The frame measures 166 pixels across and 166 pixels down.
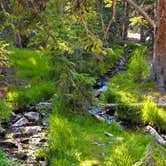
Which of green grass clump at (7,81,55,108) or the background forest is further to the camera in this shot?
A: green grass clump at (7,81,55,108)

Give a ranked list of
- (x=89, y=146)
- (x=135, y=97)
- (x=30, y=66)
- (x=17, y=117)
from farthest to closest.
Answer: (x=30, y=66) < (x=135, y=97) < (x=17, y=117) < (x=89, y=146)

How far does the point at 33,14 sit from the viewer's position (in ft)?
19.6

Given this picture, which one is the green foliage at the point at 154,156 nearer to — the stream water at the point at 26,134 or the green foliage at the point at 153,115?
the stream water at the point at 26,134

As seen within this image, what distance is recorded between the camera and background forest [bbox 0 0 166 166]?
605cm

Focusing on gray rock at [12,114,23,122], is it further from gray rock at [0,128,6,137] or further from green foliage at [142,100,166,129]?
green foliage at [142,100,166,129]

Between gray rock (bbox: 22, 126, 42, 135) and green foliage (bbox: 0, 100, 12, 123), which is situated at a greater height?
green foliage (bbox: 0, 100, 12, 123)

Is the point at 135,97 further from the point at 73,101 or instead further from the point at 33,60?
the point at 33,60

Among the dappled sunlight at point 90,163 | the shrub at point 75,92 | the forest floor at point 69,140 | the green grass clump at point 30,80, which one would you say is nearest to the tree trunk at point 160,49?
the forest floor at point 69,140

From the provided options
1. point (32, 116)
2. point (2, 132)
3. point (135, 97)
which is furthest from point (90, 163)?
point (135, 97)

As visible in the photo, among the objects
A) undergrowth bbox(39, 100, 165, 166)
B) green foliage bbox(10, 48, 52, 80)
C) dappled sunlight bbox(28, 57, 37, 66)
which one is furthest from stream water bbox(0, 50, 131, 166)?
dappled sunlight bbox(28, 57, 37, 66)

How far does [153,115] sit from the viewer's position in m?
10.9

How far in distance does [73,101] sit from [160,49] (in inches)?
224

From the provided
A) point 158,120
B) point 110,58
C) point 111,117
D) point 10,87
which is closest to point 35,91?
point 10,87

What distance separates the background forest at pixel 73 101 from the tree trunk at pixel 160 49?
0.13 feet
